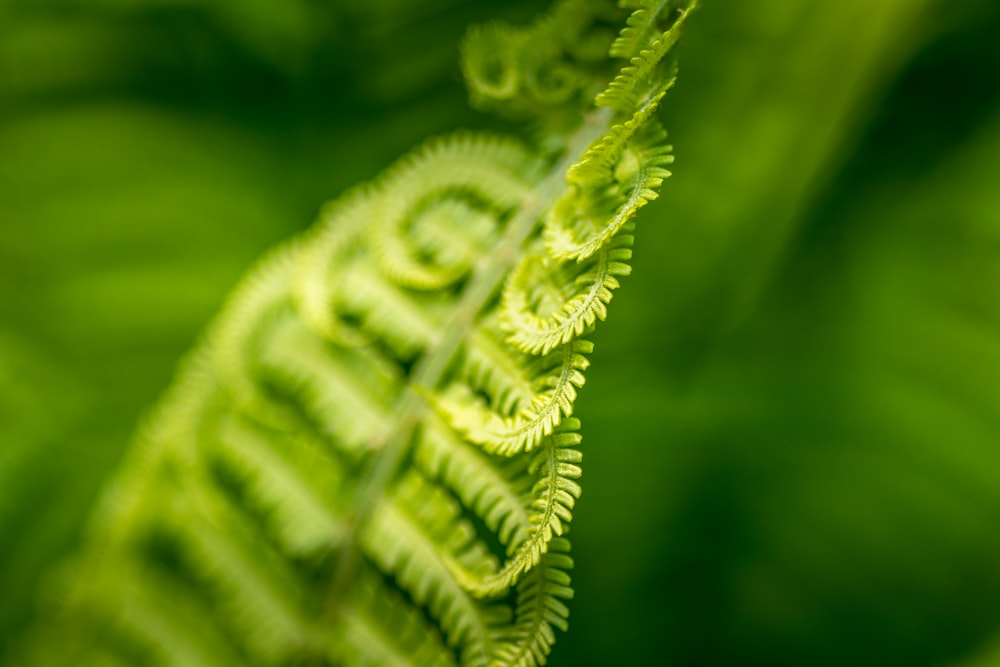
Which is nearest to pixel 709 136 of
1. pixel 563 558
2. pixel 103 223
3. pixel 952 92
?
pixel 952 92

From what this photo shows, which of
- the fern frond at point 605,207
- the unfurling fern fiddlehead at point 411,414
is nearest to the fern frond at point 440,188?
the unfurling fern fiddlehead at point 411,414

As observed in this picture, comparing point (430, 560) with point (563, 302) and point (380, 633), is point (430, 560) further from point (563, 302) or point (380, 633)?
point (563, 302)

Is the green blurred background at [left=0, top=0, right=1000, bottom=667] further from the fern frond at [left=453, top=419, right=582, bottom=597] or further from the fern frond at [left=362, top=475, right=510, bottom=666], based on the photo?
the fern frond at [left=453, top=419, right=582, bottom=597]

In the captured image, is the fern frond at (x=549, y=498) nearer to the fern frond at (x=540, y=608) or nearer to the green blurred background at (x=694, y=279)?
the fern frond at (x=540, y=608)

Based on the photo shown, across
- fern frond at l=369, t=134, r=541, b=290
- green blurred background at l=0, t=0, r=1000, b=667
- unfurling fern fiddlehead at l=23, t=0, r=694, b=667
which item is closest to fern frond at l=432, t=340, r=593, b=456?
unfurling fern fiddlehead at l=23, t=0, r=694, b=667

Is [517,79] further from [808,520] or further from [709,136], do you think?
[808,520]

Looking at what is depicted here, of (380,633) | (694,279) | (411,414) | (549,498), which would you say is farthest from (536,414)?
(694,279)
